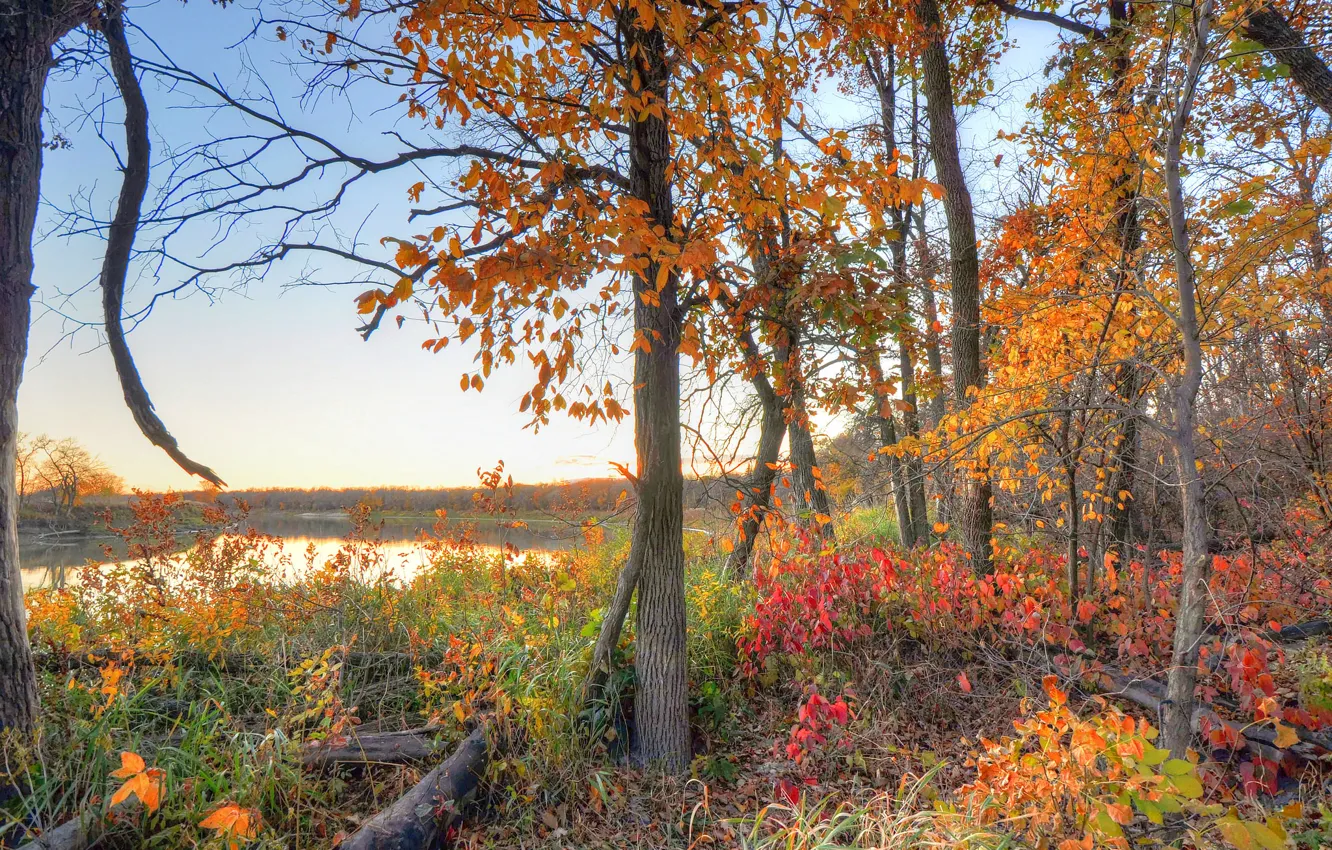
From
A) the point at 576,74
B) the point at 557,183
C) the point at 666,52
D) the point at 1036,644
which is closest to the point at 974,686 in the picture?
the point at 1036,644

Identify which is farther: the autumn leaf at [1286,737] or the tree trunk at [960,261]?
the tree trunk at [960,261]

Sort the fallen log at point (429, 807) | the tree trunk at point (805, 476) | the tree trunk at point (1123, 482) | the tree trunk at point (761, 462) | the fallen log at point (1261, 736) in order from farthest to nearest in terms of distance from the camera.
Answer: the tree trunk at point (805, 476), the tree trunk at point (761, 462), the tree trunk at point (1123, 482), the fallen log at point (1261, 736), the fallen log at point (429, 807)

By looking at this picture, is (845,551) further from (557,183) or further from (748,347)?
A: (557,183)

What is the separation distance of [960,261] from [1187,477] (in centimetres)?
394

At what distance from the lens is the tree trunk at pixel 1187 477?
9.57 ft

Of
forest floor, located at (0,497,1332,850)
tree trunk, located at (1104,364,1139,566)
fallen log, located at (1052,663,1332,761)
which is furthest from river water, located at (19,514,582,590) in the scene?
tree trunk, located at (1104,364,1139,566)

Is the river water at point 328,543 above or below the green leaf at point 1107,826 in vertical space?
above

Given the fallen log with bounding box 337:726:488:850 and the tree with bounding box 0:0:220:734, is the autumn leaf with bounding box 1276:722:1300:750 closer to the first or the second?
the fallen log with bounding box 337:726:488:850

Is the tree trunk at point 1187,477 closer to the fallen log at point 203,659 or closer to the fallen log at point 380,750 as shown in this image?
the fallen log at point 380,750

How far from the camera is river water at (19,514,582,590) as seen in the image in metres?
7.30

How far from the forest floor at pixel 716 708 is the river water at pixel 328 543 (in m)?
0.76

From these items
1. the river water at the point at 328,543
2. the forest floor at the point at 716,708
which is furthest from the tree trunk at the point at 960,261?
the river water at the point at 328,543

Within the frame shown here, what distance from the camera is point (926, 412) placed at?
12.4 metres

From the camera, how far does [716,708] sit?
4715mm
